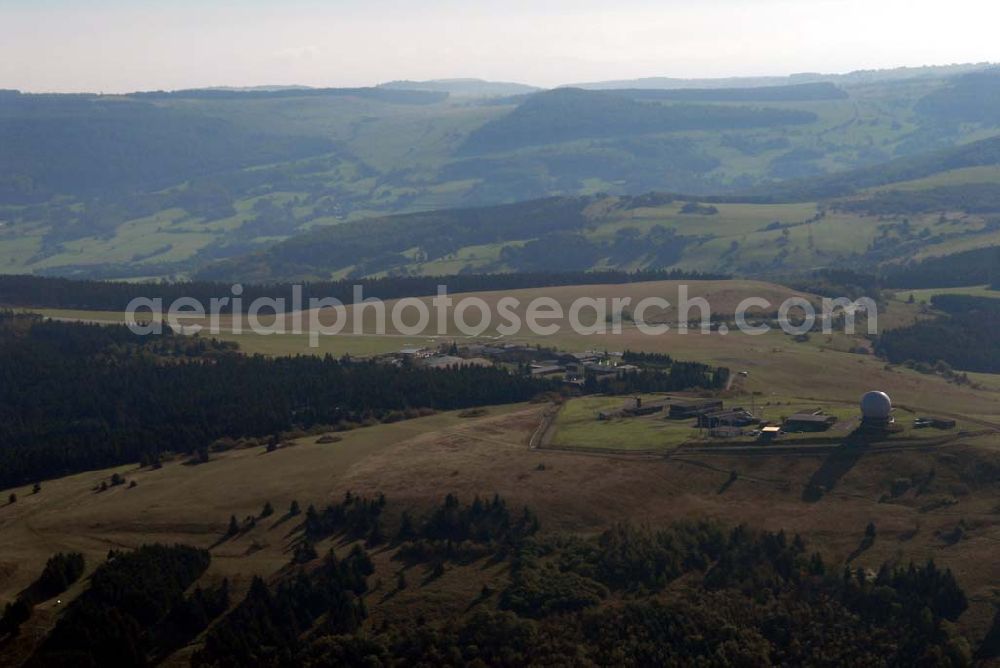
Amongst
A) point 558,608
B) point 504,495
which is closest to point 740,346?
point 504,495

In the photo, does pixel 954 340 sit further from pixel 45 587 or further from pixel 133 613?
pixel 45 587

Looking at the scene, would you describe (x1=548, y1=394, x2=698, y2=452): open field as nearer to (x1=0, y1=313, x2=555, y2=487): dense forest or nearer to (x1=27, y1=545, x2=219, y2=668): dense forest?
(x1=0, y1=313, x2=555, y2=487): dense forest

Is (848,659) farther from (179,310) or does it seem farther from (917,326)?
(179,310)

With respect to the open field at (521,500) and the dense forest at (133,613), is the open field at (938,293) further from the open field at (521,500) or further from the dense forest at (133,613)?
the dense forest at (133,613)

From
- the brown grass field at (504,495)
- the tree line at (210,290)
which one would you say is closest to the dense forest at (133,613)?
the brown grass field at (504,495)

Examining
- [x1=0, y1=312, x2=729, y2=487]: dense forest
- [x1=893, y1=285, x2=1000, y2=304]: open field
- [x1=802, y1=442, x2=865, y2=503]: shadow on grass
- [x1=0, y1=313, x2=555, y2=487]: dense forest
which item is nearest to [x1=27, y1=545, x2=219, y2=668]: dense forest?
[x1=0, y1=312, x2=729, y2=487]: dense forest
